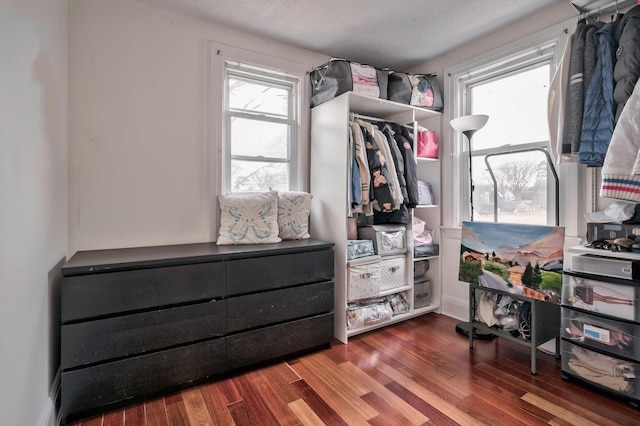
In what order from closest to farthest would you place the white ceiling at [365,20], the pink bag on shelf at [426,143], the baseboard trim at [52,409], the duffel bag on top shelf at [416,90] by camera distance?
the baseboard trim at [52,409] → the white ceiling at [365,20] → the duffel bag on top shelf at [416,90] → the pink bag on shelf at [426,143]

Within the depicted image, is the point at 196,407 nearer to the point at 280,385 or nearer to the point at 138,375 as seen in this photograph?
the point at 138,375

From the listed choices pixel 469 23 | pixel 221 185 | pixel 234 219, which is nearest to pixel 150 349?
pixel 234 219

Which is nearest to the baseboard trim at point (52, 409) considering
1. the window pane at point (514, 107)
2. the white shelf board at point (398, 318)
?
the white shelf board at point (398, 318)

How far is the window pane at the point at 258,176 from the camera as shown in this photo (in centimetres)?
268

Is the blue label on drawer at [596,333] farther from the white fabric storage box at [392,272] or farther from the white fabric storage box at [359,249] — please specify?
the white fabric storage box at [359,249]

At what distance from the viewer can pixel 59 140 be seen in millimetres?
1829

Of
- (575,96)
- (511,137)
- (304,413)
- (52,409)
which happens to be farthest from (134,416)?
(511,137)

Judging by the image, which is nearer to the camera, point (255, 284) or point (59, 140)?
point (59, 140)

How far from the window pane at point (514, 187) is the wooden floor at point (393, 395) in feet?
3.41

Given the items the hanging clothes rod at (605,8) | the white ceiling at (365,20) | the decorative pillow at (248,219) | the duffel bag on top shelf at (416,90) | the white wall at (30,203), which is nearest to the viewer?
the white wall at (30,203)

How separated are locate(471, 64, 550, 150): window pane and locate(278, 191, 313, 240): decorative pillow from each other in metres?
1.63

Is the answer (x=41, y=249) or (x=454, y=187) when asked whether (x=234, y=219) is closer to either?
(x=41, y=249)

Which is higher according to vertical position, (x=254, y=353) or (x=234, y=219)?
(x=234, y=219)

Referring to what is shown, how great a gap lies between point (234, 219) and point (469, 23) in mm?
2355
